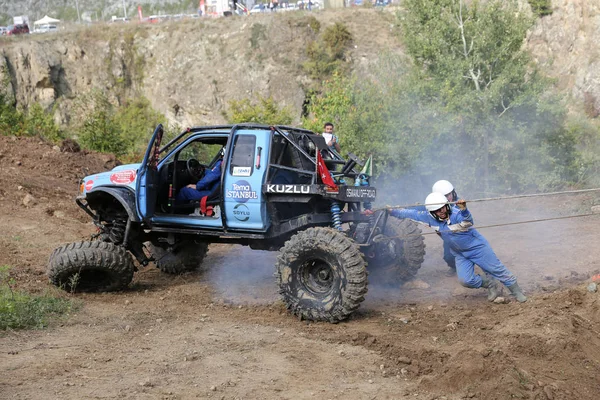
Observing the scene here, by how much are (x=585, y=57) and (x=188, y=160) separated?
28376mm

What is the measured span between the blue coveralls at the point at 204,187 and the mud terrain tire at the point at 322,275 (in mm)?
1745

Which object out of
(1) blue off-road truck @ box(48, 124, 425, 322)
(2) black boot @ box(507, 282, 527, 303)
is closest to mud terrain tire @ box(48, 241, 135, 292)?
(1) blue off-road truck @ box(48, 124, 425, 322)

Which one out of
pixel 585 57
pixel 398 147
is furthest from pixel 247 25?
pixel 398 147

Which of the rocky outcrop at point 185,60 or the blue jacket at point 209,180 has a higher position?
the rocky outcrop at point 185,60

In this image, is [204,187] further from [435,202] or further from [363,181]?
[435,202]

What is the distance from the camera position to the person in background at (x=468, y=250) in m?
7.95

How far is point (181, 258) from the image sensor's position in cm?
1038

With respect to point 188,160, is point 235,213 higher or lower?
lower

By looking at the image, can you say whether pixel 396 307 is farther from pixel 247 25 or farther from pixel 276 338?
pixel 247 25

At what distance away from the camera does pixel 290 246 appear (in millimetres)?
7777

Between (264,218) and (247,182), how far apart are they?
19.6 inches

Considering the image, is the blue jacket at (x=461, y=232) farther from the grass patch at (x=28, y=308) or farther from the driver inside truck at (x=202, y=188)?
the grass patch at (x=28, y=308)

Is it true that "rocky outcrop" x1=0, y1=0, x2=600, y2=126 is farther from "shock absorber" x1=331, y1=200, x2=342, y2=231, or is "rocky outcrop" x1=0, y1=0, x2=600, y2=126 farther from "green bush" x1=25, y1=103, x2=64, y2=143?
"shock absorber" x1=331, y1=200, x2=342, y2=231

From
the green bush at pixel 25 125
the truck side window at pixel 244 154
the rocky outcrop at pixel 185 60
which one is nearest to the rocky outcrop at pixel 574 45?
the rocky outcrop at pixel 185 60
